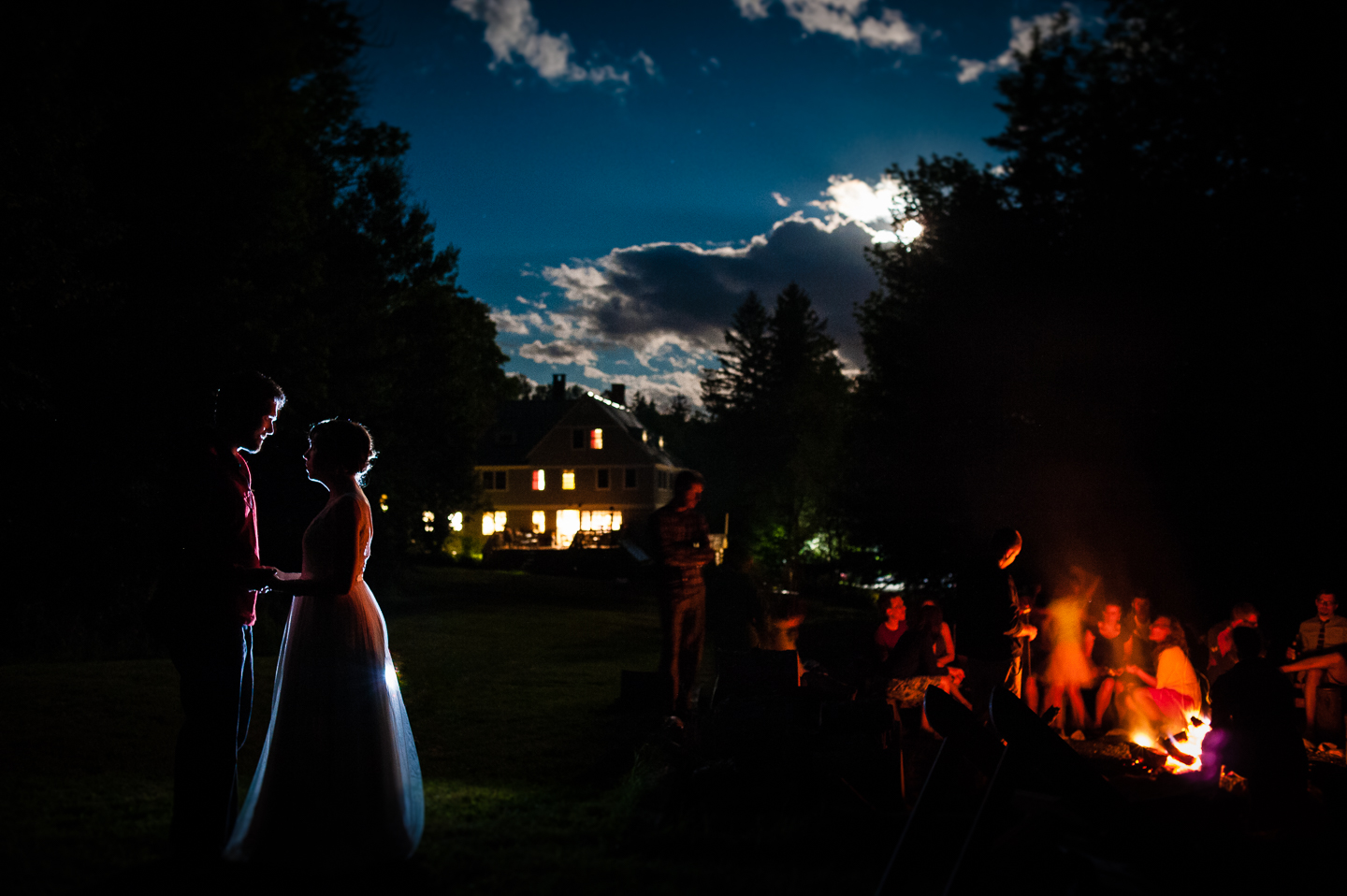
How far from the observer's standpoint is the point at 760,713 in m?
6.07

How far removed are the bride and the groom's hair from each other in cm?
36

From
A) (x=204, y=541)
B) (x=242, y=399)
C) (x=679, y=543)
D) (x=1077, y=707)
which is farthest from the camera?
(x=1077, y=707)

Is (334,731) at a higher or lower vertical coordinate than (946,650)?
higher

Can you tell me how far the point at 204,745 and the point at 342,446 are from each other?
5.28 feet

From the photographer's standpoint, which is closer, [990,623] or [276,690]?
[276,690]

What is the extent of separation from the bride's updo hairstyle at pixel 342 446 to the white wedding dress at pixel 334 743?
0.59 feet

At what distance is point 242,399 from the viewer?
14.1 feet

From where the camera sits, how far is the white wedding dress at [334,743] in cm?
406

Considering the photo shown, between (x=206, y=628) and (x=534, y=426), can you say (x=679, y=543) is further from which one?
(x=534, y=426)

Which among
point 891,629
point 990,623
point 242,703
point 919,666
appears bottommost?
point 919,666

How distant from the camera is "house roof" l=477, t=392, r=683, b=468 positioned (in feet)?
175

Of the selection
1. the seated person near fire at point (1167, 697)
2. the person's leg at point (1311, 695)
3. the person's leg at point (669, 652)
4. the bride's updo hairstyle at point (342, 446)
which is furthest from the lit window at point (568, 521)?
the bride's updo hairstyle at point (342, 446)

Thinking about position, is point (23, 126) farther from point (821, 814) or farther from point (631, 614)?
point (631, 614)

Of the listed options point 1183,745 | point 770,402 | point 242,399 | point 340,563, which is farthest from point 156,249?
point 770,402
